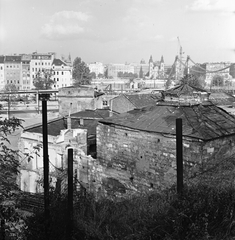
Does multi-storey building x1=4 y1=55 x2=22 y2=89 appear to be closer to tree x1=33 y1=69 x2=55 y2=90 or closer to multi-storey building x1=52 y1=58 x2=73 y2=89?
multi-storey building x1=52 y1=58 x2=73 y2=89

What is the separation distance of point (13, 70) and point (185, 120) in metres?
92.7

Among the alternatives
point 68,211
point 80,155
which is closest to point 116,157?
point 80,155

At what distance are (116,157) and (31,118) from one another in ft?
121

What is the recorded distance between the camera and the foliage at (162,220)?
7.16m

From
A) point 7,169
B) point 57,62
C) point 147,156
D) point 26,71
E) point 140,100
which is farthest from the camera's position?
point 26,71

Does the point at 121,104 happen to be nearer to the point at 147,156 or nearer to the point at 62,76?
the point at 147,156

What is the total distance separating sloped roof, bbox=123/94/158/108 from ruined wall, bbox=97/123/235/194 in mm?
16774

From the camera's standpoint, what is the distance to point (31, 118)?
1961 inches

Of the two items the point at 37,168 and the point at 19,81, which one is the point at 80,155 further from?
the point at 19,81

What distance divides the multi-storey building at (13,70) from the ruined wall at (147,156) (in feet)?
292

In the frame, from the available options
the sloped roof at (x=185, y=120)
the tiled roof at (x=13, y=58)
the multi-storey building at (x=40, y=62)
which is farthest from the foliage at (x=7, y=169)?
the tiled roof at (x=13, y=58)

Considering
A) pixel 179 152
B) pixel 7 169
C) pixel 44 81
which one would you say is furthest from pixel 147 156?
pixel 44 81

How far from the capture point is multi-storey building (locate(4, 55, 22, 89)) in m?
99.4

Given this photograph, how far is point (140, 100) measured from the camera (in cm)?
3322
